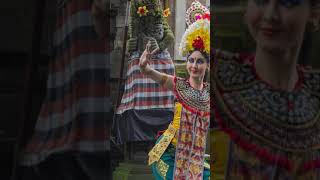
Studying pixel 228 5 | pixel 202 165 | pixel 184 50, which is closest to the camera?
pixel 228 5

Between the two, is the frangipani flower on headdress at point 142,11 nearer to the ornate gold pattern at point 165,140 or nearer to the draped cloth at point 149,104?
the draped cloth at point 149,104

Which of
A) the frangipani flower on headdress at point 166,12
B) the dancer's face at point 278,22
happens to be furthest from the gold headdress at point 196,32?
the dancer's face at point 278,22

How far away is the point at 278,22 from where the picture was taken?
1.88m

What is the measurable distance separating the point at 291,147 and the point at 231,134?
8.3 inches

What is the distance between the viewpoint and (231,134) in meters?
1.81

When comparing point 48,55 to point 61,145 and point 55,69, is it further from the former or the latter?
point 61,145

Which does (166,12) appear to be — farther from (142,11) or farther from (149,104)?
(149,104)

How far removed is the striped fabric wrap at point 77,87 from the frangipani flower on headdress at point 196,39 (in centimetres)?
233

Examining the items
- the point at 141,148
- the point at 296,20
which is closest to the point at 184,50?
the point at 141,148

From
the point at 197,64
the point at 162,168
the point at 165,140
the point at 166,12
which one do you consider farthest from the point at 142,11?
the point at 162,168

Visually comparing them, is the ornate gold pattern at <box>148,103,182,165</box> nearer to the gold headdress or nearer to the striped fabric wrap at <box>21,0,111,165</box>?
the gold headdress

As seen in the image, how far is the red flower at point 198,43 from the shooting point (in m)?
4.22

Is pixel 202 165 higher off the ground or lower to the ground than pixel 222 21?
lower

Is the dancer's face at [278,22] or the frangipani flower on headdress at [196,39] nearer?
the dancer's face at [278,22]
